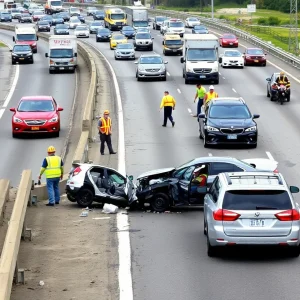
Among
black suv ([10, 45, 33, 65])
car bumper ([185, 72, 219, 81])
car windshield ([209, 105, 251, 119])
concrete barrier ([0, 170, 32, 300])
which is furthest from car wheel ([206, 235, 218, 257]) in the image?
black suv ([10, 45, 33, 65])

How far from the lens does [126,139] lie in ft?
121

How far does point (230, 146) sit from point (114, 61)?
3762cm

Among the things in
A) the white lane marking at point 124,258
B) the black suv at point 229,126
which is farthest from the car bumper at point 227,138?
the white lane marking at point 124,258

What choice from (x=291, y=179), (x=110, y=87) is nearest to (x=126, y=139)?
(x=291, y=179)

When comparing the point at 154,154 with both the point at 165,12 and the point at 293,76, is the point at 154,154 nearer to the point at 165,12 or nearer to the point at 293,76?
the point at 293,76

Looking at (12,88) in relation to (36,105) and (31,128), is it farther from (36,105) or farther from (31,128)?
(31,128)

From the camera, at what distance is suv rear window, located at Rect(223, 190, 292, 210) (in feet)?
57.0

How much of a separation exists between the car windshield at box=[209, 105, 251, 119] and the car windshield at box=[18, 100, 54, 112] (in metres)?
7.81

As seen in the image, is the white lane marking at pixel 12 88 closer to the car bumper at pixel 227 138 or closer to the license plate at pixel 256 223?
the car bumper at pixel 227 138

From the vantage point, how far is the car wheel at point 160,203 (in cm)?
2302

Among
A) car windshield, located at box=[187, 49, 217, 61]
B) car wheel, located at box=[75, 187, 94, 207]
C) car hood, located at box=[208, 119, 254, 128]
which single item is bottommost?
car windshield, located at box=[187, 49, 217, 61]

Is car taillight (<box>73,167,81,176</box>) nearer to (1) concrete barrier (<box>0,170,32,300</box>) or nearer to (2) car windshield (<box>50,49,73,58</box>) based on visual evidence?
(1) concrete barrier (<box>0,170,32,300</box>)

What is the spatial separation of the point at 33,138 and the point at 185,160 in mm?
9645

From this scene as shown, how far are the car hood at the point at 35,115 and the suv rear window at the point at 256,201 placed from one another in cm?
2238
